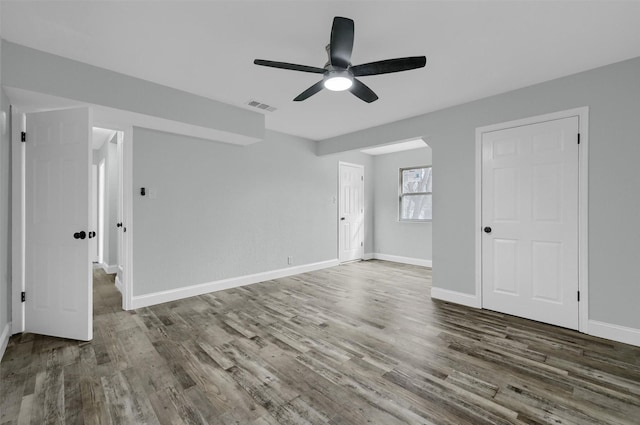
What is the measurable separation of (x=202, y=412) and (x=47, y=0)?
2.86 meters

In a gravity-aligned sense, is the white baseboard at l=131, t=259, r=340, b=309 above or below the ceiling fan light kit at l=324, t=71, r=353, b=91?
below

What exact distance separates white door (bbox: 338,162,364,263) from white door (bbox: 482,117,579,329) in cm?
315

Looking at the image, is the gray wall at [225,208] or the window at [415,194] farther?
the window at [415,194]

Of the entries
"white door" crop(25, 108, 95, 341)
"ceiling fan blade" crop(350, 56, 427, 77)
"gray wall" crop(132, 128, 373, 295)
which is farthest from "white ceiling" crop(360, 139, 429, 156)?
"white door" crop(25, 108, 95, 341)

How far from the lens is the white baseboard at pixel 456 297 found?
3598 mm

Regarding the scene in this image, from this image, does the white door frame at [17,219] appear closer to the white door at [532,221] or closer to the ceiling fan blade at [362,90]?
the ceiling fan blade at [362,90]

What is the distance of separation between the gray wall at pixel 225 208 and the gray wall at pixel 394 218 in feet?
4.98

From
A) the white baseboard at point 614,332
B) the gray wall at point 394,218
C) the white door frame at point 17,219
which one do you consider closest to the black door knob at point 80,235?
the white door frame at point 17,219

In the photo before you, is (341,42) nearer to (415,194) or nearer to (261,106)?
(261,106)

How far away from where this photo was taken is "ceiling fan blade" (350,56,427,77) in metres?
2.02

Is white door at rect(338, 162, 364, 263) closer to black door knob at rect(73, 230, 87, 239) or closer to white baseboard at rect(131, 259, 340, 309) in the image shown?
white baseboard at rect(131, 259, 340, 309)

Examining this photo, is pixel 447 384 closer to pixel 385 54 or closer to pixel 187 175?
pixel 385 54

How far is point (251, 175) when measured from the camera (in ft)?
15.6

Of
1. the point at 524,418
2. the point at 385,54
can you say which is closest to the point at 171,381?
the point at 524,418
